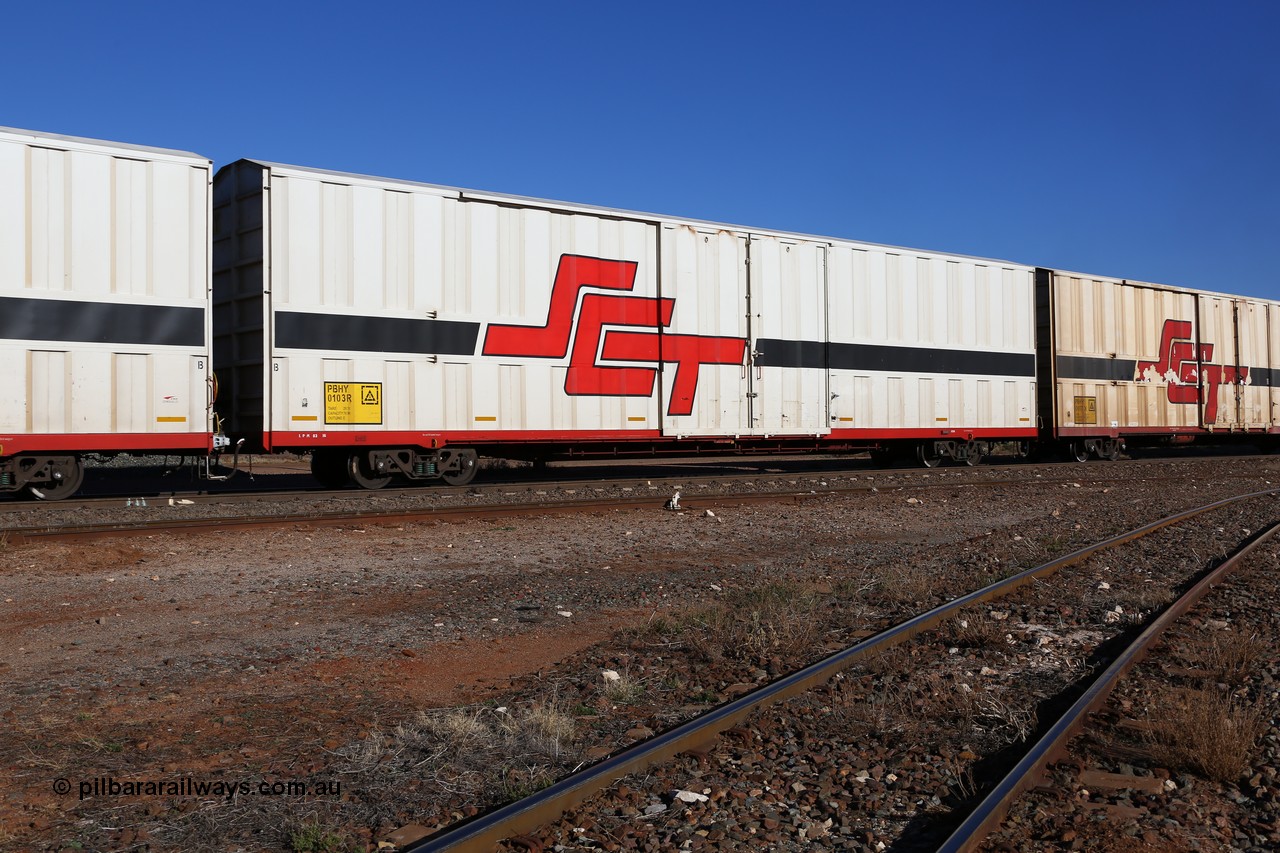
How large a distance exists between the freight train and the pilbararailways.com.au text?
9584mm

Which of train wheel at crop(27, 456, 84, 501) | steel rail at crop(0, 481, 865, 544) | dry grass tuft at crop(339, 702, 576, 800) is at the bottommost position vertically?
dry grass tuft at crop(339, 702, 576, 800)

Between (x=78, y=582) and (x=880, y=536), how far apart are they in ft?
26.9

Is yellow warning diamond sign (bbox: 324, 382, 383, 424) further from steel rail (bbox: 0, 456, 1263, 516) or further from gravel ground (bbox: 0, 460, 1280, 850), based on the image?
gravel ground (bbox: 0, 460, 1280, 850)

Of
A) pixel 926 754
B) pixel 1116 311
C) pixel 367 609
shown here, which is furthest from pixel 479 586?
pixel 1116 311

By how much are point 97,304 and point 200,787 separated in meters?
10.1

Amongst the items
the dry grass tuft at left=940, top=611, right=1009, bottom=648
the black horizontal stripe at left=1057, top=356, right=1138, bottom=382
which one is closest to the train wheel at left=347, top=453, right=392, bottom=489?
the dry grass tuft at left=940, top=611, right=1009, bottom=648

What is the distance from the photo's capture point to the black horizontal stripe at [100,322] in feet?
37.5

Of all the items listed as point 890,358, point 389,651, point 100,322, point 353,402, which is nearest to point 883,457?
point 890,358

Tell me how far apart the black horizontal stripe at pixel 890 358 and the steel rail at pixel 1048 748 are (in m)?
11.5

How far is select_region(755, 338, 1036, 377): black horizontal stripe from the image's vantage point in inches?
707

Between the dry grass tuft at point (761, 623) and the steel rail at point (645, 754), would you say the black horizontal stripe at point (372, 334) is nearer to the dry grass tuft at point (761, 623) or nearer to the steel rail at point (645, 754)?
the dry grass tuft at point (761, 623)

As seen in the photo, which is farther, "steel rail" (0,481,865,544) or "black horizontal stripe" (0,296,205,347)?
"black horizontal stripe" (0,296,205,347)

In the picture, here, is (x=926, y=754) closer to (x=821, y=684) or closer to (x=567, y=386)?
(x=821, y=684)

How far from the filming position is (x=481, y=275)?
14859mm
